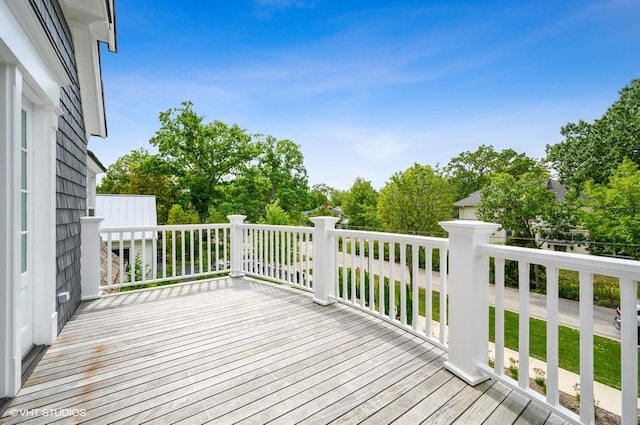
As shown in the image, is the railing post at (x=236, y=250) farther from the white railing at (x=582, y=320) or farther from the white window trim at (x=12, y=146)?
the white railing at (x=582, y=320)

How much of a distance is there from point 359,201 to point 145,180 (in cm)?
1708

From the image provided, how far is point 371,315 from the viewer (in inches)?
123

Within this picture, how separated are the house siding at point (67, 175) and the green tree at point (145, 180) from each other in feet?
49.2

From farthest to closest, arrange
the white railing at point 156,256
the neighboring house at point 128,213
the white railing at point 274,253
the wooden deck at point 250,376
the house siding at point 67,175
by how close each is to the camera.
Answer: the neighboring house at point 128,213
the white railing at point 274,253
the white railing at point 156,256
the house siding at point 67,175
the wooden deck at point 250,376

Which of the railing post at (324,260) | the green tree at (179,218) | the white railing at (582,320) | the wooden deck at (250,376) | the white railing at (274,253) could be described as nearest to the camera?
the white railing at (582,320)

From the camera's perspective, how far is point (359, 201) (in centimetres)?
2569

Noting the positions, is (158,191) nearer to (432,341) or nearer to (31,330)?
(31,330)

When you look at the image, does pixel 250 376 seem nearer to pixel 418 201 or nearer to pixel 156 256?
pixel 156 256

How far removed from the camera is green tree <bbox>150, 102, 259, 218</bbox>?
676 inches

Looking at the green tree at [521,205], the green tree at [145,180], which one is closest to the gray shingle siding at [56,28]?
the green tree at [145,180]

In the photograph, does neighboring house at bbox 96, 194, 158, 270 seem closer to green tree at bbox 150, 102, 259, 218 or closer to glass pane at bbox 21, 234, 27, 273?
green tree at bbox 150, 102, 259, 218

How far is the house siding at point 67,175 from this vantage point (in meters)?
2.66

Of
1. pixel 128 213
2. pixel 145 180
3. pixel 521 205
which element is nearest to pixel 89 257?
pixel 128 213

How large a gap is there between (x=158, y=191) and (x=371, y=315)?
838 inches
